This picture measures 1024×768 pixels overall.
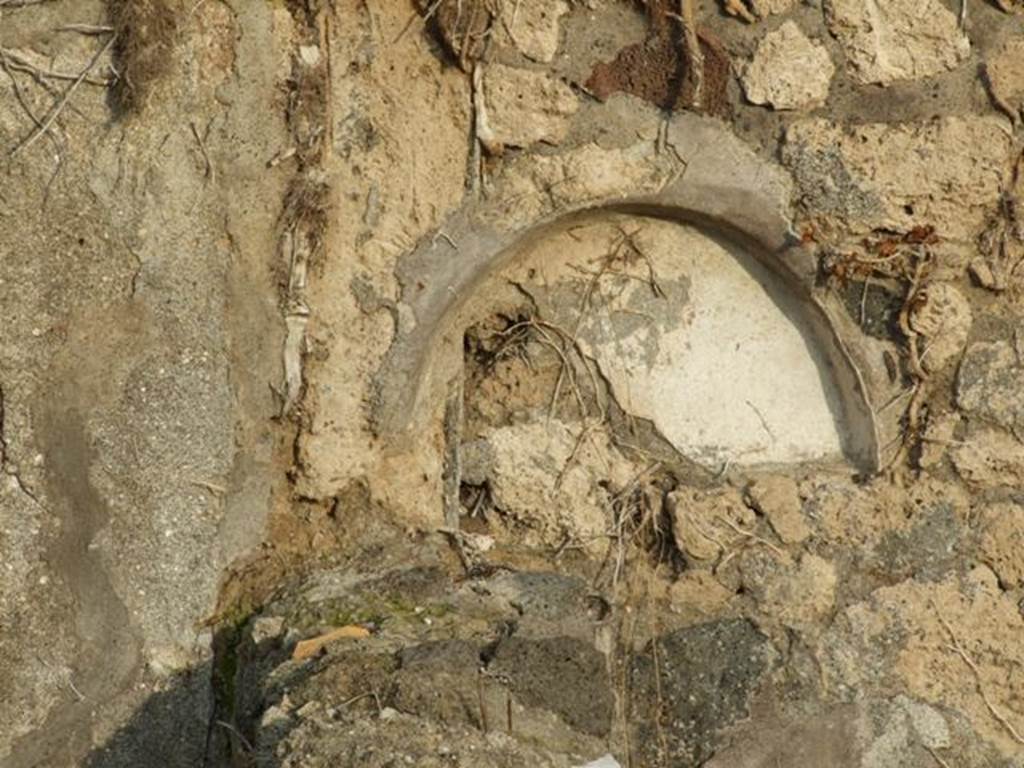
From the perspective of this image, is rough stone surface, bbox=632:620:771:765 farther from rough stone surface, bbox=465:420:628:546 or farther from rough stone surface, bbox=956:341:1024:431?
rough stone surface, bbox=956:341:1024:431

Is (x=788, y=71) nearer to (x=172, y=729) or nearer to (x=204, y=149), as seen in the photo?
(x=204, y=149)

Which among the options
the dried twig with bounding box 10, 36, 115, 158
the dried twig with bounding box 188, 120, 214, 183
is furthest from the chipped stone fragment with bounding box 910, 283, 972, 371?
the dried twig with bounding box 10, 36, 115, 158

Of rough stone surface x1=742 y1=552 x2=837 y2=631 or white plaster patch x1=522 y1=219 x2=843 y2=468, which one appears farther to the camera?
white plaster patch x1=522 y1=219 x2=843 y2=468

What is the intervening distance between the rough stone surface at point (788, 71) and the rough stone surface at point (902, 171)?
67 millimetres

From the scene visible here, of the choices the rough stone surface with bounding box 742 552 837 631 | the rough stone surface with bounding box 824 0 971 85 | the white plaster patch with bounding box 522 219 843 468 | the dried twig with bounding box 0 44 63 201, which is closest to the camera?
the dried twig with bounding box 0 44 63 201

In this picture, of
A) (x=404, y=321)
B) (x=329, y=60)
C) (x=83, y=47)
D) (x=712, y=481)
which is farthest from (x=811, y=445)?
(x=83, y=47)

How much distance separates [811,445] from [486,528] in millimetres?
825

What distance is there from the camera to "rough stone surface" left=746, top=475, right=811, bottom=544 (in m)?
3.88

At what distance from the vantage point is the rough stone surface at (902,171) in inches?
147

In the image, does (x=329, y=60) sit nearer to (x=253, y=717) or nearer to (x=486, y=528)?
(x=486, y=528)

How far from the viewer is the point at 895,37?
3764mm

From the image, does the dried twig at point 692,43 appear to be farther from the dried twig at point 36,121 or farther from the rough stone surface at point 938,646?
the dried twig at point 36,121

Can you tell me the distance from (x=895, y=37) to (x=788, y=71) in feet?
0.84

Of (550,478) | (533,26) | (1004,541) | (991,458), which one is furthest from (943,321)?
(533,26)
